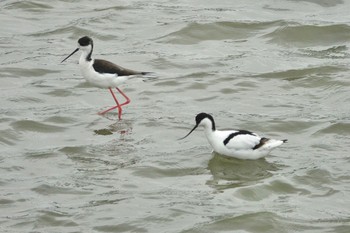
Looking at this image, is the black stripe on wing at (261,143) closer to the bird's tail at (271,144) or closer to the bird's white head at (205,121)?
the bird's tail at (271,144)

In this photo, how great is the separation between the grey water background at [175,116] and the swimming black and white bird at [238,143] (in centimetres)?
22

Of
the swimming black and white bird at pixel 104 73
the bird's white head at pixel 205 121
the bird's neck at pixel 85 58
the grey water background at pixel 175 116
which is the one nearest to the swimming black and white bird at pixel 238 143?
the bird's white head at pixel 205 121

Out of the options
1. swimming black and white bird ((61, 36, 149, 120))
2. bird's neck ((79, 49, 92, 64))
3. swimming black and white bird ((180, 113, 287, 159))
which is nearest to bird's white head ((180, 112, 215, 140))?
swimming black and white bird ((180, 113, 287, 159))

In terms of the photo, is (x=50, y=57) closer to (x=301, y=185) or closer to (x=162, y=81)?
(x=162, y=81)

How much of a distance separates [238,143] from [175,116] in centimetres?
224

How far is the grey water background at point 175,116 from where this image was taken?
37.8 ft

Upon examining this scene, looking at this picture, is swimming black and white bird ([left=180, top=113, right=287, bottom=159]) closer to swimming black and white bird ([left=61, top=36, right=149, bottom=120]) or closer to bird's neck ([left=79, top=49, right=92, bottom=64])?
swimming black and white bird ([left=61, top=36, right=149, bottom=120])

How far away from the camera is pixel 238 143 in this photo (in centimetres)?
1312

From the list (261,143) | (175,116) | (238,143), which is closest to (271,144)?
(261,143)

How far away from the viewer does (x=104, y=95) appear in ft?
54.8

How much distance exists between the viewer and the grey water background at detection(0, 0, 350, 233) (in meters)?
11.5

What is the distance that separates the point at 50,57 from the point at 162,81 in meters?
2.43

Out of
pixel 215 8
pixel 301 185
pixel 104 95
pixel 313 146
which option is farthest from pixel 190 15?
pixel 301 185

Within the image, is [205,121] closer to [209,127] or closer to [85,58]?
[209,127]
